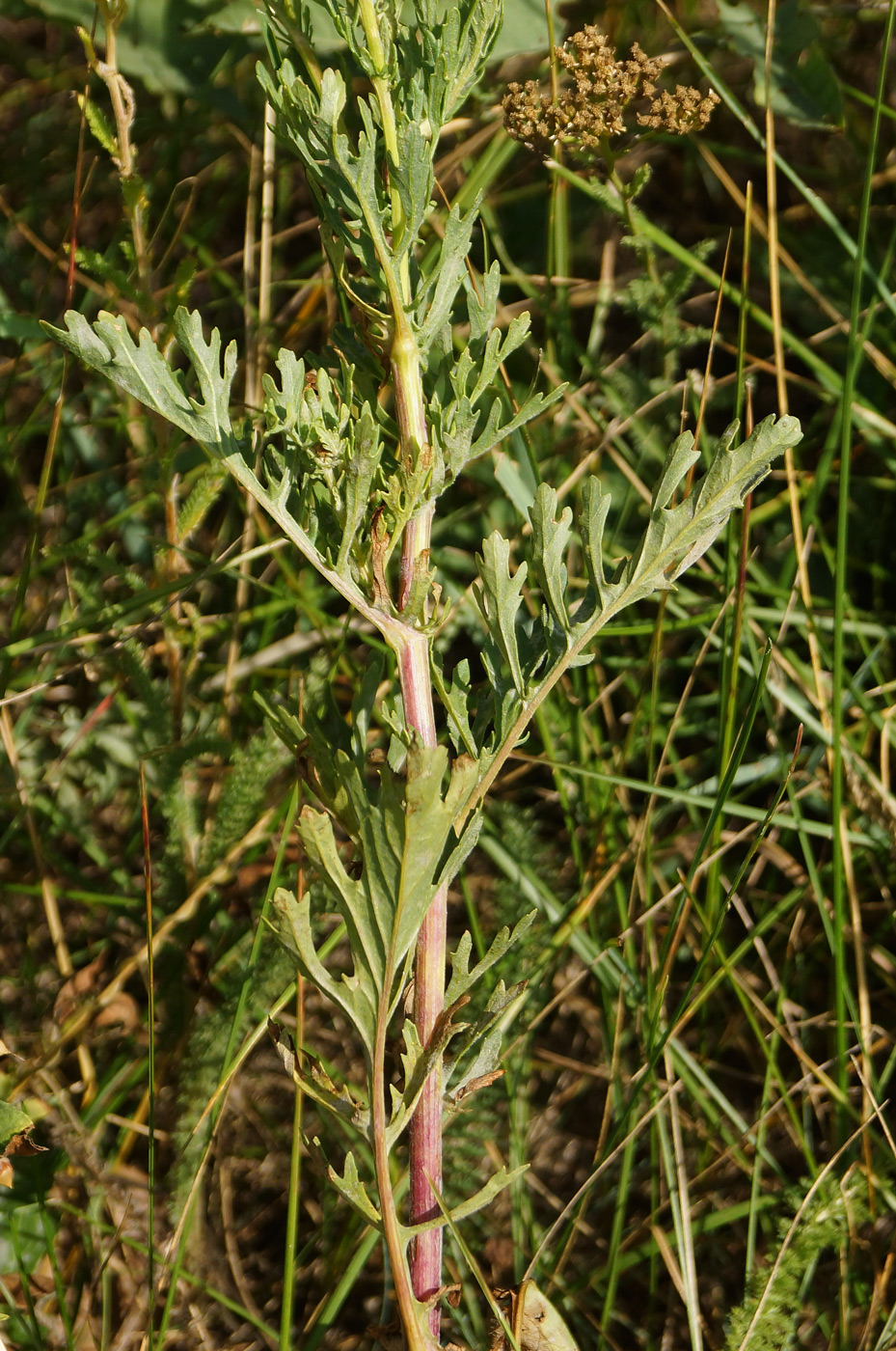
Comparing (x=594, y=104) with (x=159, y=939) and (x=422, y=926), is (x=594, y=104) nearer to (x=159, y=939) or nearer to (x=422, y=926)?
(x=422, y=926)

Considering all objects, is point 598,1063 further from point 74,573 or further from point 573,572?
point 74,573

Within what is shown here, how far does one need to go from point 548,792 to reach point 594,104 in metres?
1.21

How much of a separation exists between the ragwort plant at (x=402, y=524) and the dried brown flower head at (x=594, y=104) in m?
0.31

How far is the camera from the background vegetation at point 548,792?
1842mm

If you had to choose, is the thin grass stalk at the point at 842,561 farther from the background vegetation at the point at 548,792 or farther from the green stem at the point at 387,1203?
the green stem at the point at 387,1203

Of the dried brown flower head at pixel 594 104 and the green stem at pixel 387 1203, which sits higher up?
the dried brown flower head at pixel 594 104

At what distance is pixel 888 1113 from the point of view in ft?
6.15

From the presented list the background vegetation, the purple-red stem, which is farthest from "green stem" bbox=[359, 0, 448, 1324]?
the background vegetation

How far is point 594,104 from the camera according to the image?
167 cm

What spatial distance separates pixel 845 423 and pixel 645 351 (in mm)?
776

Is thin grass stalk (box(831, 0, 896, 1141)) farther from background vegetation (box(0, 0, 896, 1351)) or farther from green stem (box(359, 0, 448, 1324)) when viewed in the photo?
green stem (box(359, 0, 448, 1324))

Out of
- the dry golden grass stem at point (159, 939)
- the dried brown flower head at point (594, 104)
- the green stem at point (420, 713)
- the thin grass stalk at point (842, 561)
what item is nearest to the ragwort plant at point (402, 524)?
the green stem at point (420, 713)

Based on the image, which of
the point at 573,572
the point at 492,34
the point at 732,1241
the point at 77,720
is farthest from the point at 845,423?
the point at 77,720

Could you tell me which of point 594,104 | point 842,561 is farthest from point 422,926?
point 594,104
